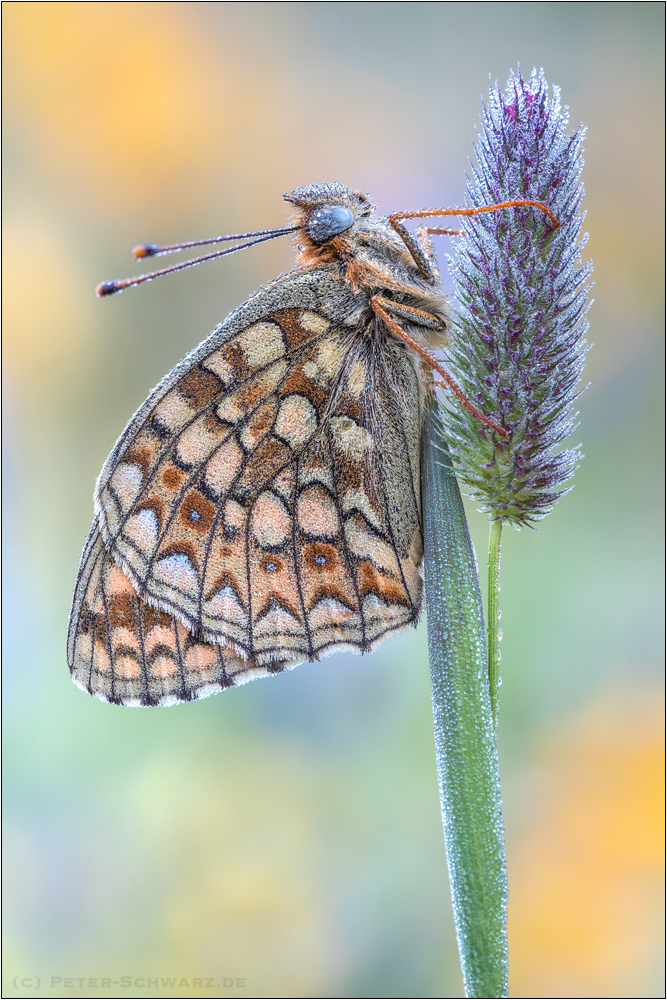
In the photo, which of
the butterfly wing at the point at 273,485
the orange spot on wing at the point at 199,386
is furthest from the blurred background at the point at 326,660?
the orange spot on wing at the point at 199,386

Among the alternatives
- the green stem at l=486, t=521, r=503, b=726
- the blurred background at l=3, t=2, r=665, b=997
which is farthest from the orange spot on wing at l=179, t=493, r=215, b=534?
the blurred background at l=3, t=2, r=665, b=997

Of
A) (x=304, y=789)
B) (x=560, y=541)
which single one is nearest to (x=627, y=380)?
(x=560, y=541)

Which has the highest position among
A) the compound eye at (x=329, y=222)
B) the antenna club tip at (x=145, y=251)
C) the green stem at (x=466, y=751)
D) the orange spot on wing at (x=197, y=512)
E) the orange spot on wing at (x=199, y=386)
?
the compound eye at (x=329, y=222)

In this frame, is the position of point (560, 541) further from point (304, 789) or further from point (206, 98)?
point (206, 98)

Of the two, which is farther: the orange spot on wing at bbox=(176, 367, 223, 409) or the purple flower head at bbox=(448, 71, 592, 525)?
the orange spot on wing at bbox=(176, 367, 223, 409)

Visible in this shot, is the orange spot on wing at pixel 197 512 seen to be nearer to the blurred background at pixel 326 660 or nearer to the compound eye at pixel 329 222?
the compound eye at pixel 329 222

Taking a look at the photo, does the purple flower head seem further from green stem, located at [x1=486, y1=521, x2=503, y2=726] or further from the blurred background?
the blurred background

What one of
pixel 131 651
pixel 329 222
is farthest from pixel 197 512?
pixel 329 222
